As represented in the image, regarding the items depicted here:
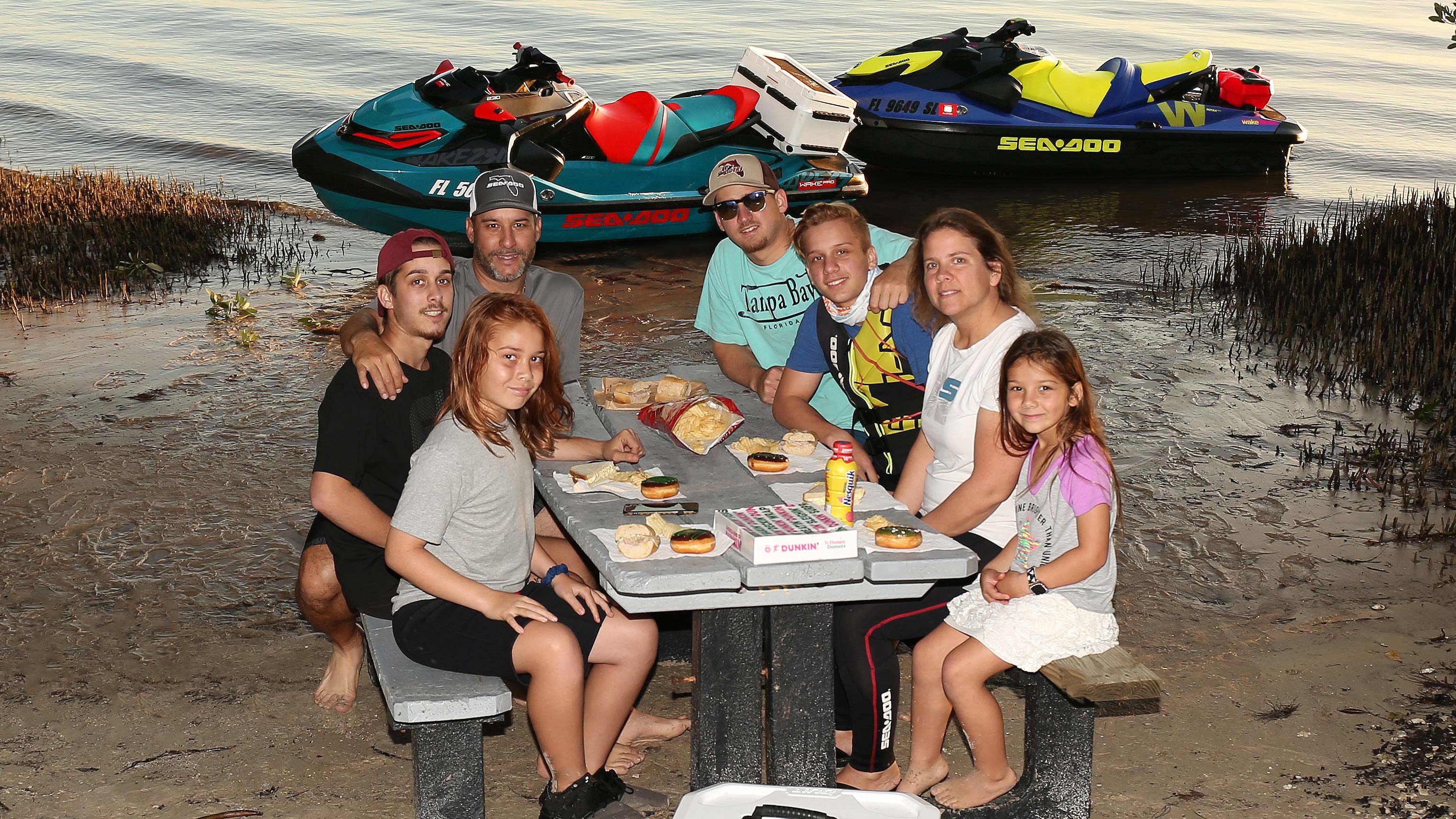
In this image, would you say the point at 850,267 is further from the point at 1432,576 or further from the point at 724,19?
the point at 724,19

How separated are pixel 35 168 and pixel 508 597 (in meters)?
14.8

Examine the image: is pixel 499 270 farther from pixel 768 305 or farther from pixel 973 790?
pixel 973 790

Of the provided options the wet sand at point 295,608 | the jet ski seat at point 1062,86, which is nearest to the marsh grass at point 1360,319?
the wet sand at point 295,608

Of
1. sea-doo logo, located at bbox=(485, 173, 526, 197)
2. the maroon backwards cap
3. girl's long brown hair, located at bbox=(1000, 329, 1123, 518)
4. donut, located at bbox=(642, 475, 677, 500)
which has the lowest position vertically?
donut, located at bbox=(642, 475, 677, 500)

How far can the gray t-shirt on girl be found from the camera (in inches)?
145

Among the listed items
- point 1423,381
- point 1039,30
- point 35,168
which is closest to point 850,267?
point 1423,381

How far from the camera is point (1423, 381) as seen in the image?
25.7 feet

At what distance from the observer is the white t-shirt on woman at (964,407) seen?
162 inches

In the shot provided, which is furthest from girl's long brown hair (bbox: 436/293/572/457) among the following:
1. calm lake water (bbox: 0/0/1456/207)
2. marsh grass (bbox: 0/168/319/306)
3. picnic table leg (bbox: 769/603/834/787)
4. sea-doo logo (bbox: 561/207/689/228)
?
calm lake water (bbox: 0/0/1456/207)

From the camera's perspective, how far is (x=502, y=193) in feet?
16.5

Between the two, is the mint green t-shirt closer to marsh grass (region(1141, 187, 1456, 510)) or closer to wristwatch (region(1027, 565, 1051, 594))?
wristwatch (region(1027, 565, 1051, 594))

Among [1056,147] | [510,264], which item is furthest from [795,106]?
[510,264]

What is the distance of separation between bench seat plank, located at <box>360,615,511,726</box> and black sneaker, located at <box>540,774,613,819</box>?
0.34 metres

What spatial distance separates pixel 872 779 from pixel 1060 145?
11.6 m
